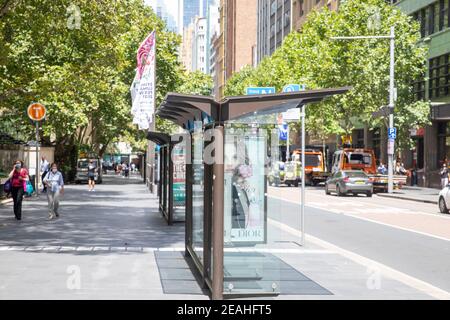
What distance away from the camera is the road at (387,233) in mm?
11938

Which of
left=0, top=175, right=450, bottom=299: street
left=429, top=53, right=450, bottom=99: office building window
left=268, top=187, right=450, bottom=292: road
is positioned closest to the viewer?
left=0, top=175, right=450, bottom=299: street

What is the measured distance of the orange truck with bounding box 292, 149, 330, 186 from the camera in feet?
192

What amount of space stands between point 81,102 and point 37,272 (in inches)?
1211

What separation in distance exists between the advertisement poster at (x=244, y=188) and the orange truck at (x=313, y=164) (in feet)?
160

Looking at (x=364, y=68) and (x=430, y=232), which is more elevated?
(x=364, y=68)

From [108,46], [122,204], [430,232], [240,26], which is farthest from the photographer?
[240,26]

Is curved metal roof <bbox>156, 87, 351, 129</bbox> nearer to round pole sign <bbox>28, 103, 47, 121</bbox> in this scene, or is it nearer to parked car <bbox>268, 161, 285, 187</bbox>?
parked car <bbox>268, 161, 285, 187</bbox>

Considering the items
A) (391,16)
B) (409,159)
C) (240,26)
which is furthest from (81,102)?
(240,26)

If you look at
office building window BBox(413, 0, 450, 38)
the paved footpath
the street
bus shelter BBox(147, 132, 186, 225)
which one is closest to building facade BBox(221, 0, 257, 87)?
office building window BBox(413, 0, 450, 38)

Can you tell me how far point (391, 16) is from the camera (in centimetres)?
4900

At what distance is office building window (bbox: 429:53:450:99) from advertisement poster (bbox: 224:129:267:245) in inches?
1525

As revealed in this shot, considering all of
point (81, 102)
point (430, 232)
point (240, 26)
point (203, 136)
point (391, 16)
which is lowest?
point (430, 232)

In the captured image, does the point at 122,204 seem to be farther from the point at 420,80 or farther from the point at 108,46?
the point at 420,80

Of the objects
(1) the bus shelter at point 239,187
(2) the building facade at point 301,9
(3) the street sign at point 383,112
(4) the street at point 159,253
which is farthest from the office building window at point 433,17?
(1) the bus shelter at point 239,187
